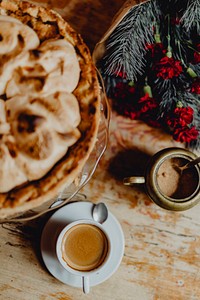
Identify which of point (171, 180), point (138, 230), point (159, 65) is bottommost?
point (138, 230)

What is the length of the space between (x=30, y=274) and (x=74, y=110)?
626 millimetres

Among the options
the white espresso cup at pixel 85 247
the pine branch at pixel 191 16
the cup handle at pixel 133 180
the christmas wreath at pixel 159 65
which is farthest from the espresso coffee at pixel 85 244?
the pine branch at pixel 191 16

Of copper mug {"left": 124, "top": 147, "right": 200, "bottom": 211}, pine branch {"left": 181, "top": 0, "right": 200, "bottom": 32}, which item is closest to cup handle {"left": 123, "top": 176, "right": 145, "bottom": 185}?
copper mug {"left": 124, "top": 147, "right": 200, "bottom": 211}

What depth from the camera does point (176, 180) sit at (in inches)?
65.0

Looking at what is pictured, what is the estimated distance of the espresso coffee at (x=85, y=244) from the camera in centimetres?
166

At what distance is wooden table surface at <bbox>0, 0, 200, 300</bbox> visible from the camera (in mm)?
1738

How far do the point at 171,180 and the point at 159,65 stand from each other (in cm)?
33

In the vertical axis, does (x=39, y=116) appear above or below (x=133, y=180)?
above

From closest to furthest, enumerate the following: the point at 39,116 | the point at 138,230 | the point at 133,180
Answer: the point at 39,116 → the point at 133,180 → the point at 138,230

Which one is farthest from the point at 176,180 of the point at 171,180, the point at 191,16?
the point at 191,16

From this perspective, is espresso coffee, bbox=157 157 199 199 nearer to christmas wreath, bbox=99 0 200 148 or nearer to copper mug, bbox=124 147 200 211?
copper mug, bbox=124 147 200 211

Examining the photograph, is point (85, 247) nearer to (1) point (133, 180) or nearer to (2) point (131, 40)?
(1) point (133, 180)

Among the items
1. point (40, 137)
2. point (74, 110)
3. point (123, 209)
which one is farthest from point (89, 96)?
point (123, 209)

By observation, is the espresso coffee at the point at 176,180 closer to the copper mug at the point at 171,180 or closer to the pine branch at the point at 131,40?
the copper mug at the point at 171,180
